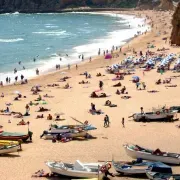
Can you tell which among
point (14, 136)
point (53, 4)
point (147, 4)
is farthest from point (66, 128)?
point (53, 4)

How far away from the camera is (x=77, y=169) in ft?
60.5

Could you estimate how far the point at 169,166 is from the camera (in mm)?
18859

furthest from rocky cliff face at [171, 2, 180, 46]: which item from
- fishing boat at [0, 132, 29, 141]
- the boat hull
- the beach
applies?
the boat hull

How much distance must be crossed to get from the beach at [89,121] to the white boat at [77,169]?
0.90 metres

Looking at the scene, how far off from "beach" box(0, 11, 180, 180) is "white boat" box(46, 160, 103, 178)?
0.90 meters

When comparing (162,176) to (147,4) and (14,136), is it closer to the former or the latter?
(14,136)

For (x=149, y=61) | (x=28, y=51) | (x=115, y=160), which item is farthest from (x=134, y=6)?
(x=115, y=160)

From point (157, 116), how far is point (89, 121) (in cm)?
389

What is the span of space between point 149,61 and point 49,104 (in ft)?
49.9

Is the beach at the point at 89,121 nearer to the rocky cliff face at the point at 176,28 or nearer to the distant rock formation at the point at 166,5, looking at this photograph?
the rocky cliff face at the point at 176,28

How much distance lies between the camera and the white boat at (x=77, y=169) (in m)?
18.0

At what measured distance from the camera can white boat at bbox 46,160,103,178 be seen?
18047 millimetres

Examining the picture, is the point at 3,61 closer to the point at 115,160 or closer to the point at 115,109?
the point at 115,109

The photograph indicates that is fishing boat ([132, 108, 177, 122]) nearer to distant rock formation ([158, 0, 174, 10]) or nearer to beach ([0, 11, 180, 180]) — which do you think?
beach ([0, 11, 180, 180])
